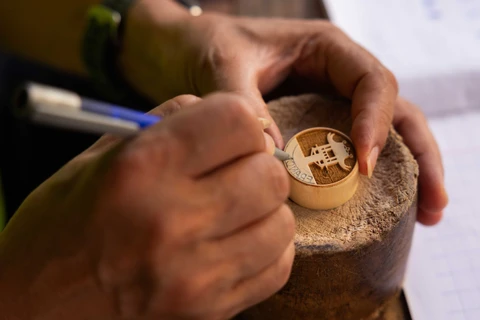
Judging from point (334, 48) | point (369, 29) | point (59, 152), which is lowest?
point (59, 152)

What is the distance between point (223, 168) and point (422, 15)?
0.77m

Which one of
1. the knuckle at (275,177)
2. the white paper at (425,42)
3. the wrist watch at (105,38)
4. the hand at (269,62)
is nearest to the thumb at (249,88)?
the hand at (269,62)

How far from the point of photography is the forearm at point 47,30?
0.93m

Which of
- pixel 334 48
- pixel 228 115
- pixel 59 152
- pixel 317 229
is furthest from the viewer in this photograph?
pixel 59 152

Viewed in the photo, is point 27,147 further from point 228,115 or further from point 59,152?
point 228,115

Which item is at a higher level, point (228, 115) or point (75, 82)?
point (228, 115)

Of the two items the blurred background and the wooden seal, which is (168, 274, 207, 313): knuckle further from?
the blurred background

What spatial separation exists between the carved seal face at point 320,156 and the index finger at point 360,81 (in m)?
0.02

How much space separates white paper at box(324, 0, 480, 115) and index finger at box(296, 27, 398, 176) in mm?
279

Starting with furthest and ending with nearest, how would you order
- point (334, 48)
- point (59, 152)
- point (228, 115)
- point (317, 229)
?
point (59, 152) < point (334, 48) < point (317, 229) < point (228, 115)

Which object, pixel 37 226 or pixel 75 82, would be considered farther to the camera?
pixel 75 82

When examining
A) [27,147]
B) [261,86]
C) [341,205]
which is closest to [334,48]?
[261,86]

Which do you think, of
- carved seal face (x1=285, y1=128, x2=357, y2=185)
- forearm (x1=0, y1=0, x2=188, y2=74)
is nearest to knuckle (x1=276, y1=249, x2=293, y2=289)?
carved seal face (x1=285, y1=128, x2=357, y2=185)

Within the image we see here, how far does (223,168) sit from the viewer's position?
14.9 inches
